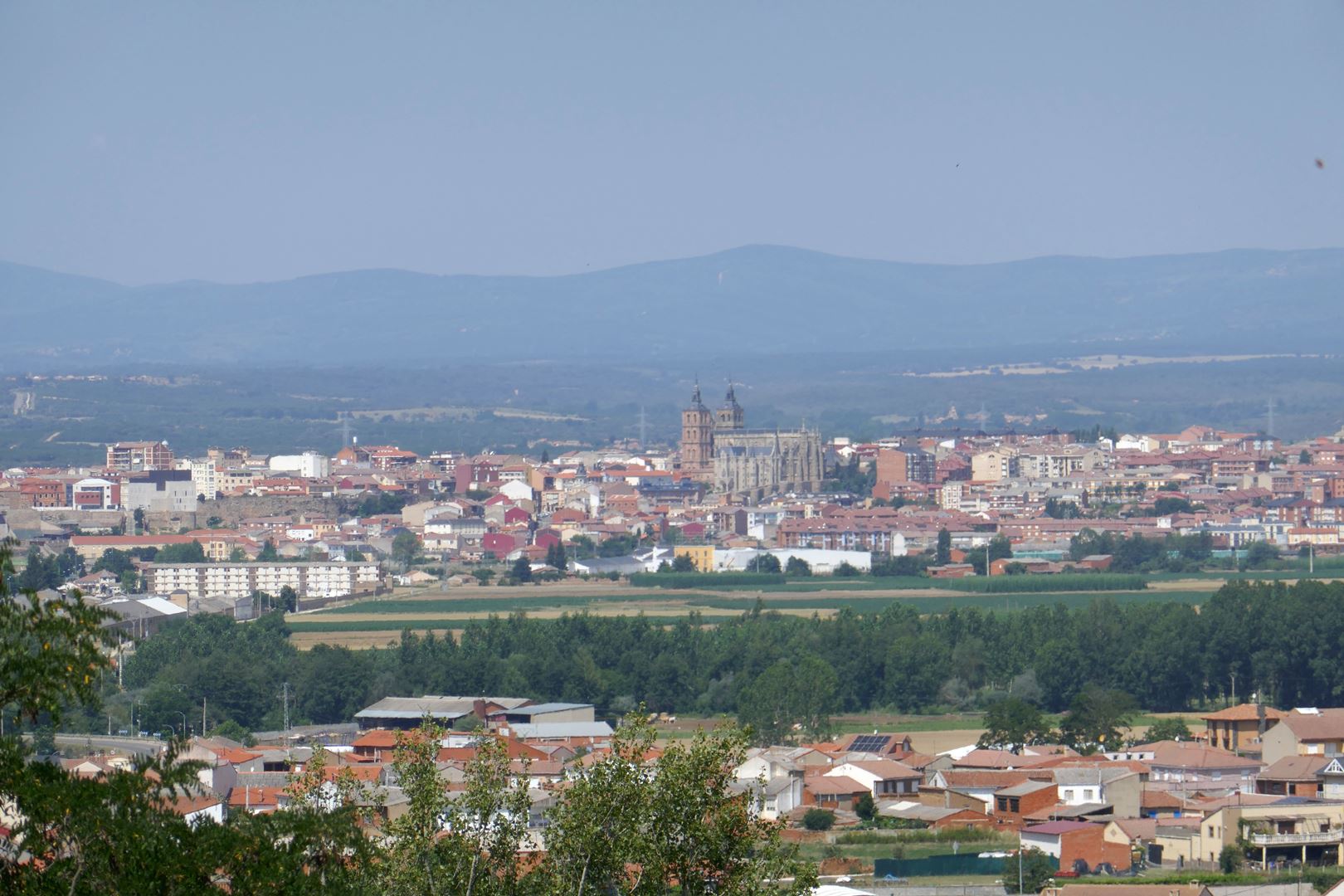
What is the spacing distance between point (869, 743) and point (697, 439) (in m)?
76.1

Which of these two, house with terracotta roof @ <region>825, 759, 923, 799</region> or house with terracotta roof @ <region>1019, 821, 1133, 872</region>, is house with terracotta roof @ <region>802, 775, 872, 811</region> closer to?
house with terracotta roof @ <region>825, 759, 923, 799</region>

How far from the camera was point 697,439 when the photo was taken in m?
105

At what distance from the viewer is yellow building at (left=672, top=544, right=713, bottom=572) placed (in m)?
65.8

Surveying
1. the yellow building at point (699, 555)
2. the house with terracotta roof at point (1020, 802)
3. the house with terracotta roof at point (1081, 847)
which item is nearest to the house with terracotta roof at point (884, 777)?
the house with terracotta roof at point (1020, 802)

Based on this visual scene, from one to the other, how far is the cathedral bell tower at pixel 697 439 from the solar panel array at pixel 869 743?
73270 millimetres

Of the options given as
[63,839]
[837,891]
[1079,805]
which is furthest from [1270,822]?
[63,839]

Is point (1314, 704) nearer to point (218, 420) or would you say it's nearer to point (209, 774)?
point (209, 774)

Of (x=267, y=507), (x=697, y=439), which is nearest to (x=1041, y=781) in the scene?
(x=267, y=507)

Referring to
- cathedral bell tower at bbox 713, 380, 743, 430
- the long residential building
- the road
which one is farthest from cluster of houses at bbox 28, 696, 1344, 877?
cathedral bell tower at bbox 713, 380, 743, 430

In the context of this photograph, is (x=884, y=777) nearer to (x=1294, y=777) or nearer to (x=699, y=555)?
(x=1294, y=777)

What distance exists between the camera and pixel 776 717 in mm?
31797

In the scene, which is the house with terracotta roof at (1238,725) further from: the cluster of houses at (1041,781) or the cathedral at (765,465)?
the cathedral at (765,465)

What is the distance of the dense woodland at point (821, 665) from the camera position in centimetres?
3475

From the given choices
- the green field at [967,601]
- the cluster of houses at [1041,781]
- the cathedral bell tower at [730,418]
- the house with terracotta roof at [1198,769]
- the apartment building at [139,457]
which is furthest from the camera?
the cathedral bell tower at [730,418]
